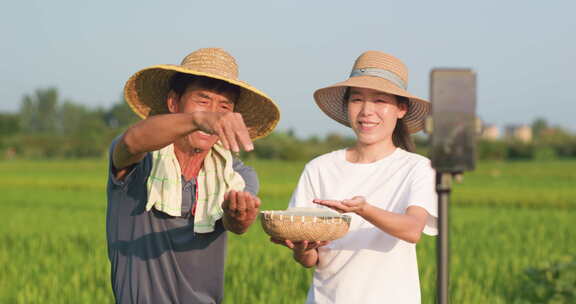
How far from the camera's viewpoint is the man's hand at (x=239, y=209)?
1.63m

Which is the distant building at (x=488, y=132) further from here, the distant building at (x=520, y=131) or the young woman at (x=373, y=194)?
the distant building at (x=520, y=131)

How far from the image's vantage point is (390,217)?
172cm

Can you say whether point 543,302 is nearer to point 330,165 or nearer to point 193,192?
point 330,165

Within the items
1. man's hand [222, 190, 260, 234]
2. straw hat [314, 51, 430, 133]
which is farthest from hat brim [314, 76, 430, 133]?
man's hand [222, 190, 260, 234]

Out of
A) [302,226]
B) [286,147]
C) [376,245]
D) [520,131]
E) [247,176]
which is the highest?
[247,176]

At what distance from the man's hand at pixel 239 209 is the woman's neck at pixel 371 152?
0.47 meters

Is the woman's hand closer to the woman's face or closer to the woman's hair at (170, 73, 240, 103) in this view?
the woman's face

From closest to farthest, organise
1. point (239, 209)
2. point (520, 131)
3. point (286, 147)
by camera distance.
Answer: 1. point (239, 209)
2. point (286, 147)
3. point (520, 131)

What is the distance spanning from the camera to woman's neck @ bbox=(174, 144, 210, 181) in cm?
198

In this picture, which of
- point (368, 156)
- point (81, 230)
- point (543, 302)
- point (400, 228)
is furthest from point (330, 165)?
point (81, 230)

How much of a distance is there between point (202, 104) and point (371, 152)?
1.87ft

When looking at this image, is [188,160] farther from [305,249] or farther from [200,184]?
[305,249]

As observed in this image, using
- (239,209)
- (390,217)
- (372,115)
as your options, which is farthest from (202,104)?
(390,217)

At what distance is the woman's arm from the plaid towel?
445mm
